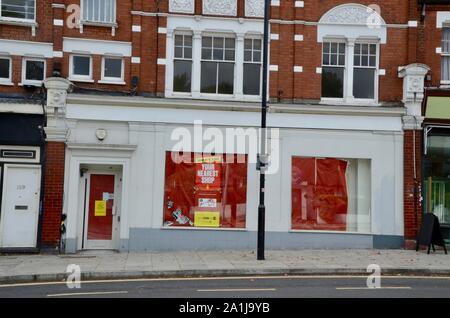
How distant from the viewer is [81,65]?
58.6 feet

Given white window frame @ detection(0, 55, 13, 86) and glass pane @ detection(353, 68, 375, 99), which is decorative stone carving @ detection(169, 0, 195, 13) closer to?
white window frame @ detection(0, 55, 13, 86)

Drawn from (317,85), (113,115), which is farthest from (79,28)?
(317,85)

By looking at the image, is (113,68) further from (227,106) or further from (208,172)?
(208,172)

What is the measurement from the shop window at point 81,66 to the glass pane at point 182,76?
275 centimetres

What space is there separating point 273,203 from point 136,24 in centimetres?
728

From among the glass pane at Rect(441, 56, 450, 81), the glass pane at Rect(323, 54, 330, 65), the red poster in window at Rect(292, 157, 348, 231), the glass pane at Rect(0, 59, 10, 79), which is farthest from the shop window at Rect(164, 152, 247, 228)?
the glass pane at Rect(441, 56, 450, 81)

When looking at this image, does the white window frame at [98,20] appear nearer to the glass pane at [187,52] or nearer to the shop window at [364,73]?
the glass pane at [187,52]

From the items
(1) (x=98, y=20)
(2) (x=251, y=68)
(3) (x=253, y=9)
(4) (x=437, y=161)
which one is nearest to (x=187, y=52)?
(2) (x=251, y=68)

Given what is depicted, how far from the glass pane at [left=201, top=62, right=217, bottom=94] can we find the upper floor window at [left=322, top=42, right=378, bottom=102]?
3646 mm

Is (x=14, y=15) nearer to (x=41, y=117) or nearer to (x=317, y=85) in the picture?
Result: (x=41, y=117)

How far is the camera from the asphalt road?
10.8 metres

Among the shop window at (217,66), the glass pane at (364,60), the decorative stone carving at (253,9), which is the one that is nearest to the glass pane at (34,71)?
the shop window at (217,66)

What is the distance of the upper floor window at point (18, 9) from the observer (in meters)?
17.5
